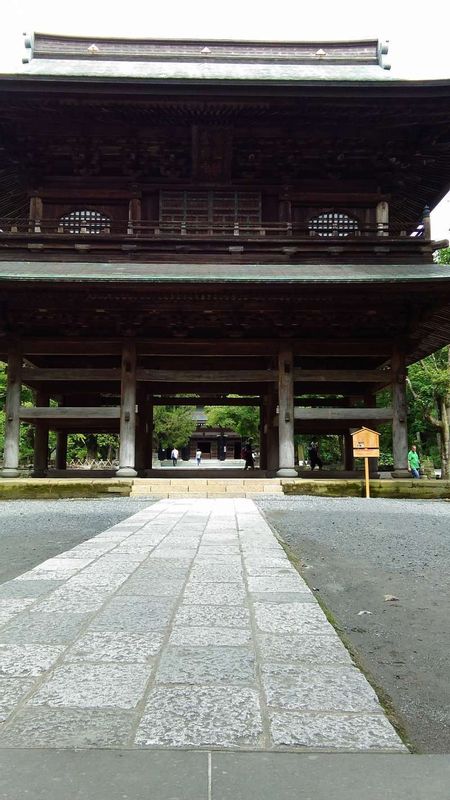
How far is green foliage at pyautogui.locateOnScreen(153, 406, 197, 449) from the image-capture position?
122ft

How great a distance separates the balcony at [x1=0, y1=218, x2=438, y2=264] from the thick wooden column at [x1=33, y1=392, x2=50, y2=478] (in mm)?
4401

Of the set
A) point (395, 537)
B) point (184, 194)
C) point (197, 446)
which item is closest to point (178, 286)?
point (184, 194)

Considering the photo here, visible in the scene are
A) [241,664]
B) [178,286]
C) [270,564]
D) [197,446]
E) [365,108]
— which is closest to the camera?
[241,664]

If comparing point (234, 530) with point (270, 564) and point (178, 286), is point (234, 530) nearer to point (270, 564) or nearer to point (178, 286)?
point (270, 564)

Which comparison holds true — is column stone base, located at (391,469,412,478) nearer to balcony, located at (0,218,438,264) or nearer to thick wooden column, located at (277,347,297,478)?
thick wooden column, located at (277,347,297,478)

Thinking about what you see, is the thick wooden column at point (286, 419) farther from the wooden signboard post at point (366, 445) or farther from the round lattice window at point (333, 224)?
the round lattice window at point (333, 224)

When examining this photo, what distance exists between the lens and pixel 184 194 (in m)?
13.1

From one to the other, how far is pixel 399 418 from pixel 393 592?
336 inches

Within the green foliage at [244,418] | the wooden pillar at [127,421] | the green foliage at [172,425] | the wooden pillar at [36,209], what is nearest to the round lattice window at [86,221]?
the wooden pillar at [36,209]

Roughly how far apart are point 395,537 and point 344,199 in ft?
32.3

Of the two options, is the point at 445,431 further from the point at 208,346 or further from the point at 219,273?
the point at 219,273

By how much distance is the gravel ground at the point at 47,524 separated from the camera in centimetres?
491

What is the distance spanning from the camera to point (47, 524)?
7105 millimetres

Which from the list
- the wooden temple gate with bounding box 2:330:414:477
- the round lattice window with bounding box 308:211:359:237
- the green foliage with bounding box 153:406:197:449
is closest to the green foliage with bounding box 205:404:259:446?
the green foliage with bounding box 153:406:197:449
